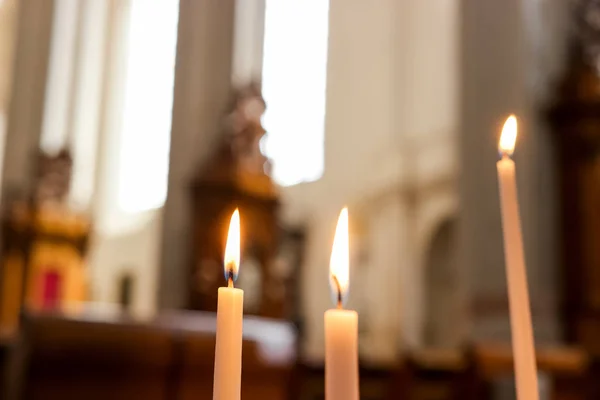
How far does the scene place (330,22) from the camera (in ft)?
40.2

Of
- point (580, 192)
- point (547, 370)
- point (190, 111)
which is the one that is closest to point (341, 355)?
point (547, 370)

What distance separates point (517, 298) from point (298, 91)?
11.8 metres

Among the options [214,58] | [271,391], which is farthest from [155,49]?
[271,391]

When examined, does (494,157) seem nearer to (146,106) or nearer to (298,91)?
(298,91)

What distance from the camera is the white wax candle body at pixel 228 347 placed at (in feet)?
1.84

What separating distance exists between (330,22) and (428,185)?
3.44 metres

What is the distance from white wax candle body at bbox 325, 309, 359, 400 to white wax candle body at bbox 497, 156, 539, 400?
0.15 m

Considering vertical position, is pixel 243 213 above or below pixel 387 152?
below

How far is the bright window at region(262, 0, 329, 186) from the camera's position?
11.9 m

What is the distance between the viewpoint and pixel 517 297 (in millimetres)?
643

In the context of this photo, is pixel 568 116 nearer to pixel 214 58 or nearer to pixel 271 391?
pixel 214 58

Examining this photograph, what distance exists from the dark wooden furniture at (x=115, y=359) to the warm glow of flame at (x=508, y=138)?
1410 millimetres

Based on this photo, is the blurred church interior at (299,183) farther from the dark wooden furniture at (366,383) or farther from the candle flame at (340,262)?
the candle flame at (340,262)

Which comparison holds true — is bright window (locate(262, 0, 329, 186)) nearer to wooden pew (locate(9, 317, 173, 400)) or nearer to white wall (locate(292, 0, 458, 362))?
white wall (locate(292, 0, 458, 362))
